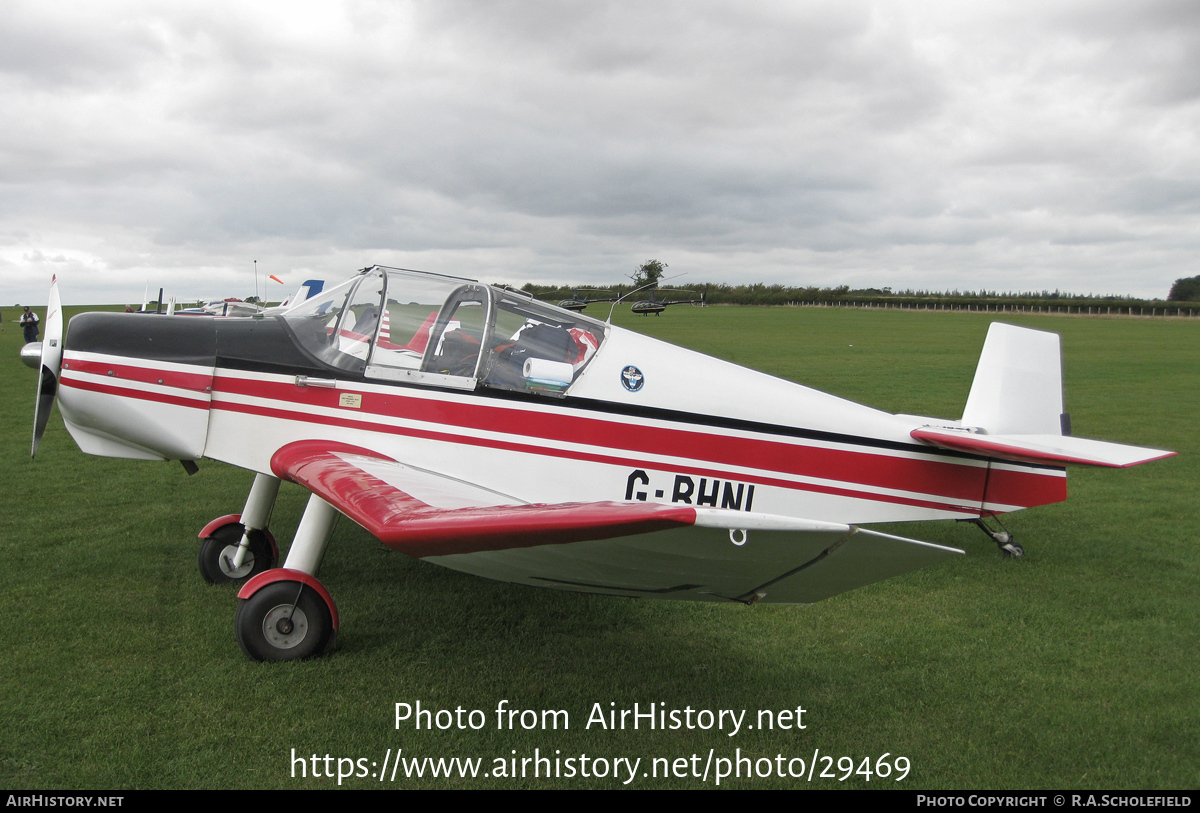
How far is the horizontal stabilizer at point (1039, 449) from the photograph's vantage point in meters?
4.49

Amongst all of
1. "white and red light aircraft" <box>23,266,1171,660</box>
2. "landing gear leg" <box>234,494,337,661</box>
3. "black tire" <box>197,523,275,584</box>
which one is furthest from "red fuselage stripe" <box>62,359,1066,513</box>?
"black tire" <box>197,523,275,584</box>

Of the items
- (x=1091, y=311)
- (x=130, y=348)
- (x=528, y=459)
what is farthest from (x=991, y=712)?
(x=1091, y=311)

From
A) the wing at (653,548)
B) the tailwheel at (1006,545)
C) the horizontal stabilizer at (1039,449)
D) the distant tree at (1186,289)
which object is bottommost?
the tailwheel at (1006,545)

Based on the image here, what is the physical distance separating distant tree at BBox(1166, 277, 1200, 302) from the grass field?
355ft

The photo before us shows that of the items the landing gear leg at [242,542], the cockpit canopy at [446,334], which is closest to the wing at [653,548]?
the cockpit canopy at [446,334]

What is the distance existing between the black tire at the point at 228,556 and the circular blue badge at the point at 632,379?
2.89m

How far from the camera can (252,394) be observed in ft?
14.6

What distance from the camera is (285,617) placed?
400 cm

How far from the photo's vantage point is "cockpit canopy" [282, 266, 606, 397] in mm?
4379

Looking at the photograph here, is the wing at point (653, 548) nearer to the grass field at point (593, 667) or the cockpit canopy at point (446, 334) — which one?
the grass field at point (593, 667)

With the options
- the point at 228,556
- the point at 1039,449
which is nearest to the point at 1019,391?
the point at 1039,449

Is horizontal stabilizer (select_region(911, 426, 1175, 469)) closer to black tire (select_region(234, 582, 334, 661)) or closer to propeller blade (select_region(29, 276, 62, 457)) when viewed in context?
black tire (select_region(234, 582, 334, 661))

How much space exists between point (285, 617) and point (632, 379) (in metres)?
2.29

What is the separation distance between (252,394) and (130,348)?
0.77 m
